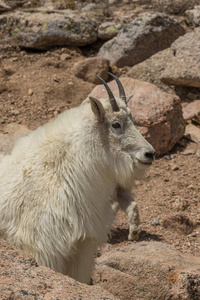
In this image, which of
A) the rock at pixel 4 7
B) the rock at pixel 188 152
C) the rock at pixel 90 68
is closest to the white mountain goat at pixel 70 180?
the rock at pixel 188 152

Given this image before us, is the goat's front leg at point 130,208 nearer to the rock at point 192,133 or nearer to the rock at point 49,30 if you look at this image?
the rock at point 192,133

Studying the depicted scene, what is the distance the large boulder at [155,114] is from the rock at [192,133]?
18.2 inches

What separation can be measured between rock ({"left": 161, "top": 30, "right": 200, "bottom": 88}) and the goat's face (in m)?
6.30

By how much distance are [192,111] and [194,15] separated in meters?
4.97

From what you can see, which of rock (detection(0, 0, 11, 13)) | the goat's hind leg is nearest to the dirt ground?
the goat's hind leg

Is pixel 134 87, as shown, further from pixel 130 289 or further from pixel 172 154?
pixel 130 289

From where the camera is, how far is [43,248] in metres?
4.70

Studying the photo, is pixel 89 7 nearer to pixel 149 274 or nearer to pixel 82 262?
pixel 82 262

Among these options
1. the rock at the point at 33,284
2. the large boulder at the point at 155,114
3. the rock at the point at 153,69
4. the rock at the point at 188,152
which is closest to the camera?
the rock at the point at 33,284

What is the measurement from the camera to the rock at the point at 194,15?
1413cm

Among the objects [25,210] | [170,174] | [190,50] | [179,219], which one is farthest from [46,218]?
[190,50]

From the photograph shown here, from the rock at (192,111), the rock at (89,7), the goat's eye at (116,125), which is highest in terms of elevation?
Result: the goat's eye at (116,125)

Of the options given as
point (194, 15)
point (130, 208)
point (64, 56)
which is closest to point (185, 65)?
point (64, 56)

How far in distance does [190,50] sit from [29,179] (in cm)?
793
